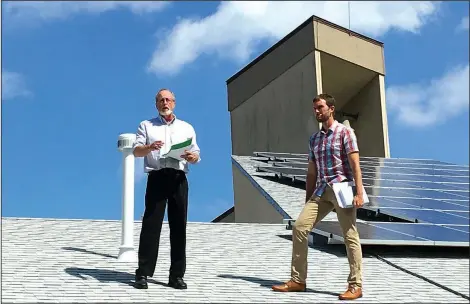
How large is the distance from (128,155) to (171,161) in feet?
5.08

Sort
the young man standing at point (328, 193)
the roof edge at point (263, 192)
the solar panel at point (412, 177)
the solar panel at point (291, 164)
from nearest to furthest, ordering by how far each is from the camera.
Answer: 1. the young man standing at point (328, 193)
2. the roof edge at point (263, 192)
3. the solar panel at point (412, 177)
4. the solar panel at point (291, 164)

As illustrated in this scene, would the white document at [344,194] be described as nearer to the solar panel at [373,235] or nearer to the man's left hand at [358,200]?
the man's left hand at [358,200]

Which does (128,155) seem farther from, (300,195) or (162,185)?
(300,195)

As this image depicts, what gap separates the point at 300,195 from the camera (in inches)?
442

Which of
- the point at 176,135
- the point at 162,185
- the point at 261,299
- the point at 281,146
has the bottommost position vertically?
the point at 261,299

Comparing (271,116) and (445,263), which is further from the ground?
(271,116)

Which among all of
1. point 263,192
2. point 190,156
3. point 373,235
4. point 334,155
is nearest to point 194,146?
point 190,156

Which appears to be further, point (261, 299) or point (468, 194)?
point (468, 194)

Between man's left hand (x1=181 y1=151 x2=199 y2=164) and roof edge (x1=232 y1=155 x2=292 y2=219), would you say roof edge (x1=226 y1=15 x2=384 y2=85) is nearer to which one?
roof edge (x1=232 y1=155 x2=292 y2=219)

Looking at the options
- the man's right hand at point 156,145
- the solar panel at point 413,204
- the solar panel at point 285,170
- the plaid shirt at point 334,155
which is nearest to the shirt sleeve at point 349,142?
the plaid shirt at point 334,155

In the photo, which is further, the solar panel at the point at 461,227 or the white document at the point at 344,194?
the solar panel at the point at 461,227

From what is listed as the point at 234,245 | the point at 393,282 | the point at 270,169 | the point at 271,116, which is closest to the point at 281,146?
the point at 271,116

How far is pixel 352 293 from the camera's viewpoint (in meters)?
4.96

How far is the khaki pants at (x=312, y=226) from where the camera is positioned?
5043 mm
